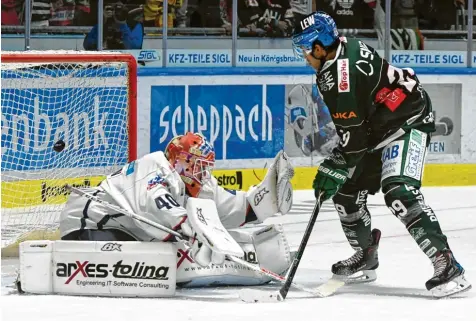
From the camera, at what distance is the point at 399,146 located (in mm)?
5238

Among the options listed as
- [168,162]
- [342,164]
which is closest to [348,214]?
Answer: [342,164]

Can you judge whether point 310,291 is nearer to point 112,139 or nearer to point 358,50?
point 358,50

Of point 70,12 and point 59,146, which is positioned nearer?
point 59,146

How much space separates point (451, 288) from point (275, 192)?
2.73 feet

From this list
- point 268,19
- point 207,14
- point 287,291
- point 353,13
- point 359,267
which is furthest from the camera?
point 353,13

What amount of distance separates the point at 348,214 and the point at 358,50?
0.73 m

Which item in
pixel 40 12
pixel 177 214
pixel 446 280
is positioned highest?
pixel 40 12

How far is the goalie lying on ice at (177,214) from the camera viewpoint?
511 centimetres

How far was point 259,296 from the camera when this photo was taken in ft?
16.2

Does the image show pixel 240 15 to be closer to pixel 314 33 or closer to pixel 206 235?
pixel 314 33

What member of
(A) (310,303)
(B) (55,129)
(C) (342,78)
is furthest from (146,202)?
(B) (55,129)

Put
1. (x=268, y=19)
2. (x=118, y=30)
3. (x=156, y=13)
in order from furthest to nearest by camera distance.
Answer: (x=268, y=19)
(x=156, y=13)
(x=118, y=30)

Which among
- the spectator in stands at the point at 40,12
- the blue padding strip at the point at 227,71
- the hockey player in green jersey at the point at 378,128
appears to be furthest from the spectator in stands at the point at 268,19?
the hockey player in green jersey at the point at 378,128

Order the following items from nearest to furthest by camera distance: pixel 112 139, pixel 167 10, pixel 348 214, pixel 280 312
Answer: pixel 280 312
pixel 348 214
pixel 112 139
pixel 167 10
